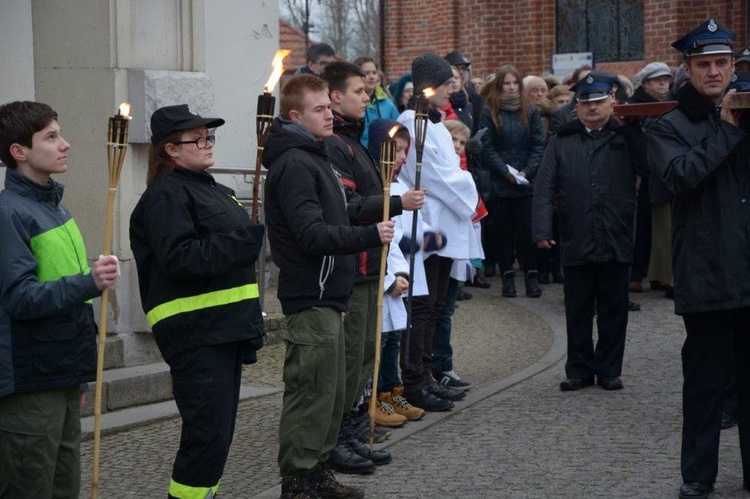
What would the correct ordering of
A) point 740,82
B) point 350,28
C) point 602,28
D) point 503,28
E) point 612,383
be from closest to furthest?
1. point 740,82
2. point 612,383
3. point 602,28
4. point 503,28
5. point 350,28

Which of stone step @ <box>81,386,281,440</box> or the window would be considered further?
the window

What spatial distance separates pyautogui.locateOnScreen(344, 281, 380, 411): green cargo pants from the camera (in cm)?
675

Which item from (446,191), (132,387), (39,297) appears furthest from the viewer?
(446,191)

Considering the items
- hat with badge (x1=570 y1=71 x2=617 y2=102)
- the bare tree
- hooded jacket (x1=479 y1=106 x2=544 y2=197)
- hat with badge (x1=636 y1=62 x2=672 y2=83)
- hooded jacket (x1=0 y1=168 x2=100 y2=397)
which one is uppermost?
the bare tree

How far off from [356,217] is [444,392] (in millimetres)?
2140

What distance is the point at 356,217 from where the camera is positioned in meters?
6.80

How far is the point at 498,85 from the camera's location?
1353 centimetres

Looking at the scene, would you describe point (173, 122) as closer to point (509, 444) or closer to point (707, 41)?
point (707, 41)

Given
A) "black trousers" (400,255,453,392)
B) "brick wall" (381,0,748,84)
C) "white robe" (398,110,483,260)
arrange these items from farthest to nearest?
"brick wall" (381,0,748,84) < "white robe" (398,110,483,260) < "black trousers" (400,255,453,392)

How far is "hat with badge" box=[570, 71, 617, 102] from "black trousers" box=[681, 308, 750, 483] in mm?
3147

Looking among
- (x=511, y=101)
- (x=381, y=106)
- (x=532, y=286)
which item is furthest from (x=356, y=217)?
(x=511, y=101)

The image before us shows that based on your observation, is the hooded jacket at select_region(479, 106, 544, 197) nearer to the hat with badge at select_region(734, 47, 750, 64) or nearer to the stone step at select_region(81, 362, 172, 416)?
the hat with badge at select_region(734, 47, 750, 64)

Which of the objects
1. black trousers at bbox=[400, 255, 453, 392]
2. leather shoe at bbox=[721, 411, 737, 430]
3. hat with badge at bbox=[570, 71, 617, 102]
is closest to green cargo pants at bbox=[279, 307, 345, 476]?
black trousers at bbox=[400, 255, 453, 392]

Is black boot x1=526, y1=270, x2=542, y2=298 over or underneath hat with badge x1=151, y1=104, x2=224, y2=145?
underneath
